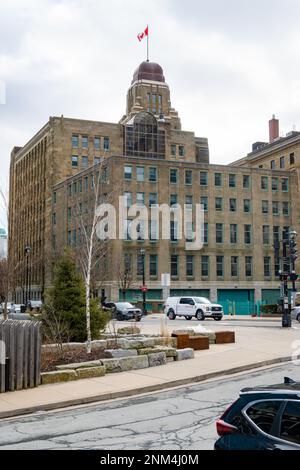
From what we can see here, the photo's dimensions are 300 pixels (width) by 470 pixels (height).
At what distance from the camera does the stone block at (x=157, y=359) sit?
51.7 feet

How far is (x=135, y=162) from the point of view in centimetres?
6931

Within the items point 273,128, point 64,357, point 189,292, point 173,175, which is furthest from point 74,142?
point 64,357

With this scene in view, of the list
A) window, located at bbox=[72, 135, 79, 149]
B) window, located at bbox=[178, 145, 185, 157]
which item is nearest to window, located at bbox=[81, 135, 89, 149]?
window, located at bbox=[72, 135, 79, 149]

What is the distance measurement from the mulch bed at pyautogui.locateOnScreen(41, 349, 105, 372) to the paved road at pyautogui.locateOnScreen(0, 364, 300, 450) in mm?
3243

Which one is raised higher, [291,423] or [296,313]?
[291,423]

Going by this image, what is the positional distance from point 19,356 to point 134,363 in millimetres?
3926

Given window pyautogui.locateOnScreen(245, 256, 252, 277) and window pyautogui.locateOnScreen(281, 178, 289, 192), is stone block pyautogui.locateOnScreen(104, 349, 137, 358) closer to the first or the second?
window pyautogui.locateOnScreen(245, 256, 252, 277)

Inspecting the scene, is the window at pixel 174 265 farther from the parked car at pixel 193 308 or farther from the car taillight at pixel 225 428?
the car taillight at pixel 225 428

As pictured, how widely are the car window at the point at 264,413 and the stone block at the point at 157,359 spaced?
1085cm

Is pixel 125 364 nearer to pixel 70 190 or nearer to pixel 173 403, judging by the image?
pixel 173 403

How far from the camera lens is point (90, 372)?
13914 millimetres

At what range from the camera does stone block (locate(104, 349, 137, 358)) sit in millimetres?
15391
